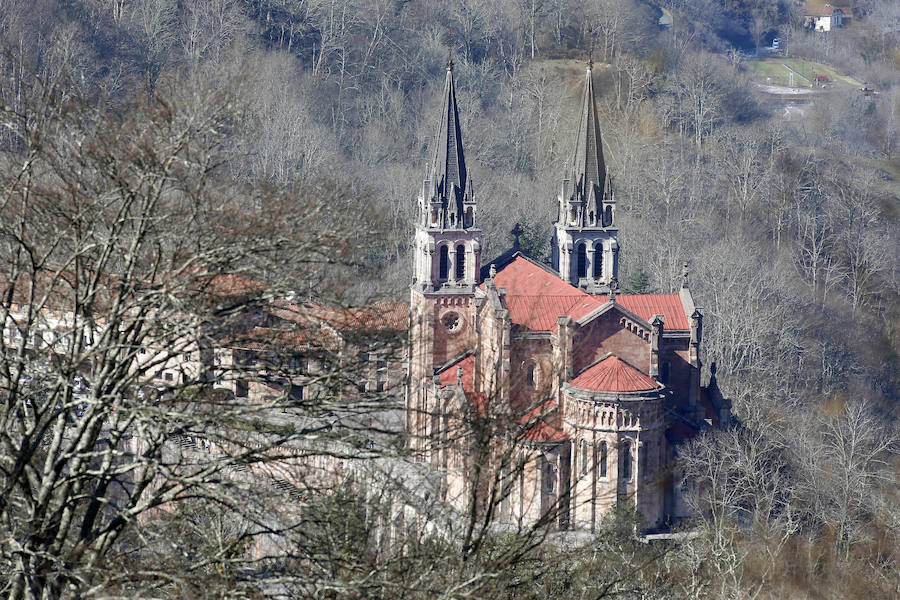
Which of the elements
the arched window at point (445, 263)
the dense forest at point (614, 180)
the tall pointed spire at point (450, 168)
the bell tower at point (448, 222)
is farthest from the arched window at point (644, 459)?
the tall pointed spire at point (450, 168)

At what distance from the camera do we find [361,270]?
18.9 meters

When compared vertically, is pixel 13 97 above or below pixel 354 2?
below

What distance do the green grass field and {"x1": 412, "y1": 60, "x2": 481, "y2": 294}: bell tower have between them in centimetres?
7733

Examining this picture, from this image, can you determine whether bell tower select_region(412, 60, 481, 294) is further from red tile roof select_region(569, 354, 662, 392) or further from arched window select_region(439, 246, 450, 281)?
red tile roof select_region(569, 354, 662, 392)

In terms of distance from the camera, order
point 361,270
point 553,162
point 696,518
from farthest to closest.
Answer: point 553,162
point 696,518
point 361,270

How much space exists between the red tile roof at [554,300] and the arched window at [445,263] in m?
1.62

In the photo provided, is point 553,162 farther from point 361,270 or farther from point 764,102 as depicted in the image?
point 361,270

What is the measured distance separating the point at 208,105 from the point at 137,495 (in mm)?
3678

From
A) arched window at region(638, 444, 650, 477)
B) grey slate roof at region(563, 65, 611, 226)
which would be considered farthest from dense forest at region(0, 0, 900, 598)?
grey slate roof at region(563, 65, 611, 226)

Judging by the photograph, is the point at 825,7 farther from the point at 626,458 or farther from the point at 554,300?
the point at 626,458

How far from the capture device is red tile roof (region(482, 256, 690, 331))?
143 feet

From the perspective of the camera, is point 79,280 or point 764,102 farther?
point 764,102

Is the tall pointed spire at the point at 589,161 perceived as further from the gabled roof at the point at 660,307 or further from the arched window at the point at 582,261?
the gabled roof at the point at 660,307

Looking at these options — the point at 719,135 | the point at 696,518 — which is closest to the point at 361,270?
the point at 696,518
